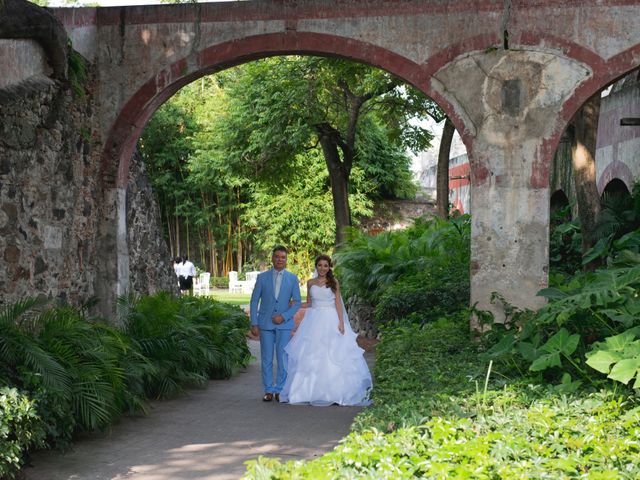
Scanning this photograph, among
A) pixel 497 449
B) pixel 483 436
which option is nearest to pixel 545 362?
pixel 483 436

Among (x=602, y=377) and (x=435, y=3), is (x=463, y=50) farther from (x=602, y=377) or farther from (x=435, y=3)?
(x=602, y=377)

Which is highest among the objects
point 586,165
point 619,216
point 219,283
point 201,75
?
point 201,75

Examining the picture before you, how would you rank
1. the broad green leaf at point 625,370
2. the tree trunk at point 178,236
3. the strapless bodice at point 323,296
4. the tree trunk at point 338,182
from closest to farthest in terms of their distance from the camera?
the broad green leaf at point 625,370 → the strapless bodice at point 323,296 → the tree trunk at point 338,182 → the tree trunk at point 178,236

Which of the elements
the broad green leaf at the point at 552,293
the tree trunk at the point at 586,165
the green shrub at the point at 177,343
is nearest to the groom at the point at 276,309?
the green shrub at the point at 177,343

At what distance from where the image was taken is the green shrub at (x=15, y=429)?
551cm

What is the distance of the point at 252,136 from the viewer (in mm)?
22094

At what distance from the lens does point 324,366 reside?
364 inches

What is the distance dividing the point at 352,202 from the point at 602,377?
2669cm

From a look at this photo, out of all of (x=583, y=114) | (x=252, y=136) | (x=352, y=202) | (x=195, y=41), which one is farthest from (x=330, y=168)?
(x=352, y=202)

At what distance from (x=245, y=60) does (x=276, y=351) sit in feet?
11.1

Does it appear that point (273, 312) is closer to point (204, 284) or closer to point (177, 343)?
point (177, 343)

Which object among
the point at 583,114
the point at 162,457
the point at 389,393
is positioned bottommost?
the point at 162,457

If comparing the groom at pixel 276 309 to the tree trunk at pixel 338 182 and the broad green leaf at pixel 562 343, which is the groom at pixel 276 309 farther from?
the tree trunk at pixel 338 182

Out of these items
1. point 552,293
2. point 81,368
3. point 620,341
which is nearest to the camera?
point 620,341
